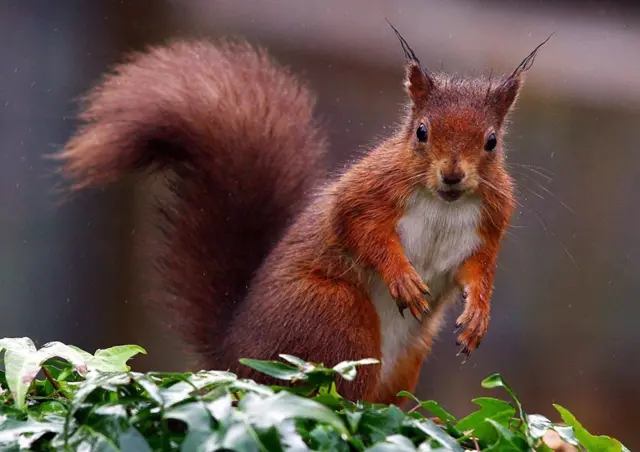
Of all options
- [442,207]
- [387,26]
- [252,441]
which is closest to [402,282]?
[442,207]

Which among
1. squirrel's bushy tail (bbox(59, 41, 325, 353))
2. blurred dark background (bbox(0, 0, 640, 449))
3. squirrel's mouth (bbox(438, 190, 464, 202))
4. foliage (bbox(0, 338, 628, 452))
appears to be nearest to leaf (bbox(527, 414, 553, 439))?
foliage (bbox(0, 338, 628, 452))

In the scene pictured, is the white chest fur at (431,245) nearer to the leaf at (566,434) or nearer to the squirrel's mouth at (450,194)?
the squirrel's mouth at (450,194)

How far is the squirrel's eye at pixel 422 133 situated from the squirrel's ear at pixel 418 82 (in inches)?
2.6

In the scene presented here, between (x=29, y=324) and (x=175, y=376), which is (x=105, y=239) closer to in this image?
(x=29, y=324)

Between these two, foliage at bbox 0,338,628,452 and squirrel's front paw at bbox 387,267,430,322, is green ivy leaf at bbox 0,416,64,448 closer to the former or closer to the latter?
foliage at bbox 0,338,628,452

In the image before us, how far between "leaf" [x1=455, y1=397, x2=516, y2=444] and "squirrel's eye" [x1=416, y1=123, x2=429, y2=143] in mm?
468

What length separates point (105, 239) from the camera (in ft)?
7.45

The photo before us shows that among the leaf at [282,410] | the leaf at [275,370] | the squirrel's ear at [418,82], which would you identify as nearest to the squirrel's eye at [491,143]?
the squirrel's ear at [418,82]

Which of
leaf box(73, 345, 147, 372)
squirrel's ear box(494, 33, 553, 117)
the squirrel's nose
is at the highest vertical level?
squirrel's ear box(494, 33, 553, 117)

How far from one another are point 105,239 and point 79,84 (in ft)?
1.30

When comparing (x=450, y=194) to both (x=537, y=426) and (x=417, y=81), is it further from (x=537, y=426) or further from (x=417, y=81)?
(x=537, y=426)

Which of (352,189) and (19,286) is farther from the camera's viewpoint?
(19,286)

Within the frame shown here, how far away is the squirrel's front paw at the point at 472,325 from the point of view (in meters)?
1.27

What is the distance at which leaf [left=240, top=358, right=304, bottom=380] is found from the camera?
0.81 meters
